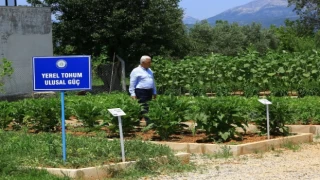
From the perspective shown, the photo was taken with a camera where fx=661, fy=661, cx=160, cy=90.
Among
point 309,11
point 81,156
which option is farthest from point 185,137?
point 309,11

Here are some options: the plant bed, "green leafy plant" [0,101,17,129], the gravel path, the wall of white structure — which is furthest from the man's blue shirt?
the wall of white structure

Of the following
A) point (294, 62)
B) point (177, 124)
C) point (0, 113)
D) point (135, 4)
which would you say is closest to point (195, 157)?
point (177, 124)

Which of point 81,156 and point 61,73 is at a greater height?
point 61,73

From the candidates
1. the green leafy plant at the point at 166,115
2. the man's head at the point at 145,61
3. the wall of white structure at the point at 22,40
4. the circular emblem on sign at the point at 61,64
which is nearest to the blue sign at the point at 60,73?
the circular emblem on sign at the point at 61,64

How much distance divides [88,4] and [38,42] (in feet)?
14.4

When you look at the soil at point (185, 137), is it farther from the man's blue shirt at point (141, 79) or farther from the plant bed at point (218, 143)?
the man's blue shirt at point (141, 79)

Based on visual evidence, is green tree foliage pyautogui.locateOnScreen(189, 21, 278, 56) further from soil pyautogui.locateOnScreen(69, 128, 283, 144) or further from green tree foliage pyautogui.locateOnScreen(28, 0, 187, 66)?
soil pyautogui.locateOnScreen(69, 128, 283, 144)

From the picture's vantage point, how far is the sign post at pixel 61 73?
31.2 feet

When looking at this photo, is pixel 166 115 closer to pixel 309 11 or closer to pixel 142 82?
pixel 142 82

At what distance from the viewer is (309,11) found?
4659cm

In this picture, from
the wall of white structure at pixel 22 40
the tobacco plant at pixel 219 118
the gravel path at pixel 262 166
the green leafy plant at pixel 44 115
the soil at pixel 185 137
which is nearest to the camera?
the gravel path at pixel 262 166

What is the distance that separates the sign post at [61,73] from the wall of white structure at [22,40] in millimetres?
16104

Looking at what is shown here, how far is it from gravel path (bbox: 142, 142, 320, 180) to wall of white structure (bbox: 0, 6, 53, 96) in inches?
624

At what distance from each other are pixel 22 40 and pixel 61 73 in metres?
17.8
